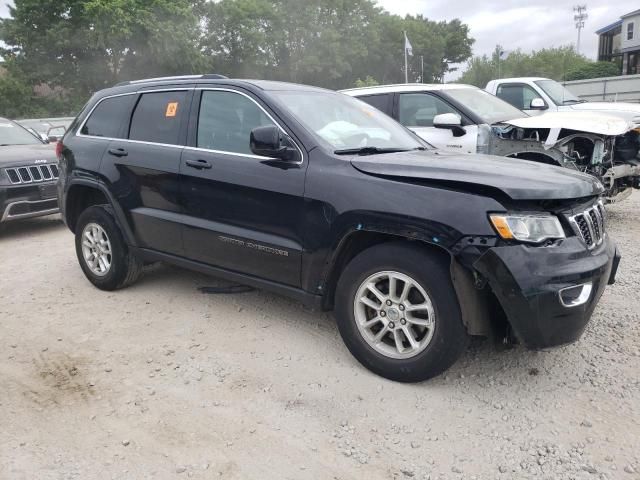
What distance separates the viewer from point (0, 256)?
6539 millimetres

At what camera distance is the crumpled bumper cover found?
2.79 metres

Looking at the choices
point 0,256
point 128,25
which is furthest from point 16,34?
point 0,256

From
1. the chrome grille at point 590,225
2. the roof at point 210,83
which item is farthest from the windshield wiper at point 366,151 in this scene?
the chrome grille at point 590,225

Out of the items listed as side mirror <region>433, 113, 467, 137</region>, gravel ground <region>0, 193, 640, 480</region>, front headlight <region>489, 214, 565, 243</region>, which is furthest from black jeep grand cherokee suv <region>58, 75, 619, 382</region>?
side mirror <region>433, 113, 467, 137</region>

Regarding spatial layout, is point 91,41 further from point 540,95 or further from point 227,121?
point 227,121

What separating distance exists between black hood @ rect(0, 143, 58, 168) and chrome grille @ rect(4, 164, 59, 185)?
0.22 ft

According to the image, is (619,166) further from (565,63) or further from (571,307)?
(565,63)

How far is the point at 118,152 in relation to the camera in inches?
183

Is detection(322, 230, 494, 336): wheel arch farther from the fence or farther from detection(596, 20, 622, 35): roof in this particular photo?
detection(596, 20, 622, 35): roof

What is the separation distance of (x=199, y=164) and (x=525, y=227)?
2.30m

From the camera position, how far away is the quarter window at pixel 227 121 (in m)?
3.89

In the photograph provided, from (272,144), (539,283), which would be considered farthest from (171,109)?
(539,283)

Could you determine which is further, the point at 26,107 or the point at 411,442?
the point at 26,107

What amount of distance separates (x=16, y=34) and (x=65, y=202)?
37196mm
